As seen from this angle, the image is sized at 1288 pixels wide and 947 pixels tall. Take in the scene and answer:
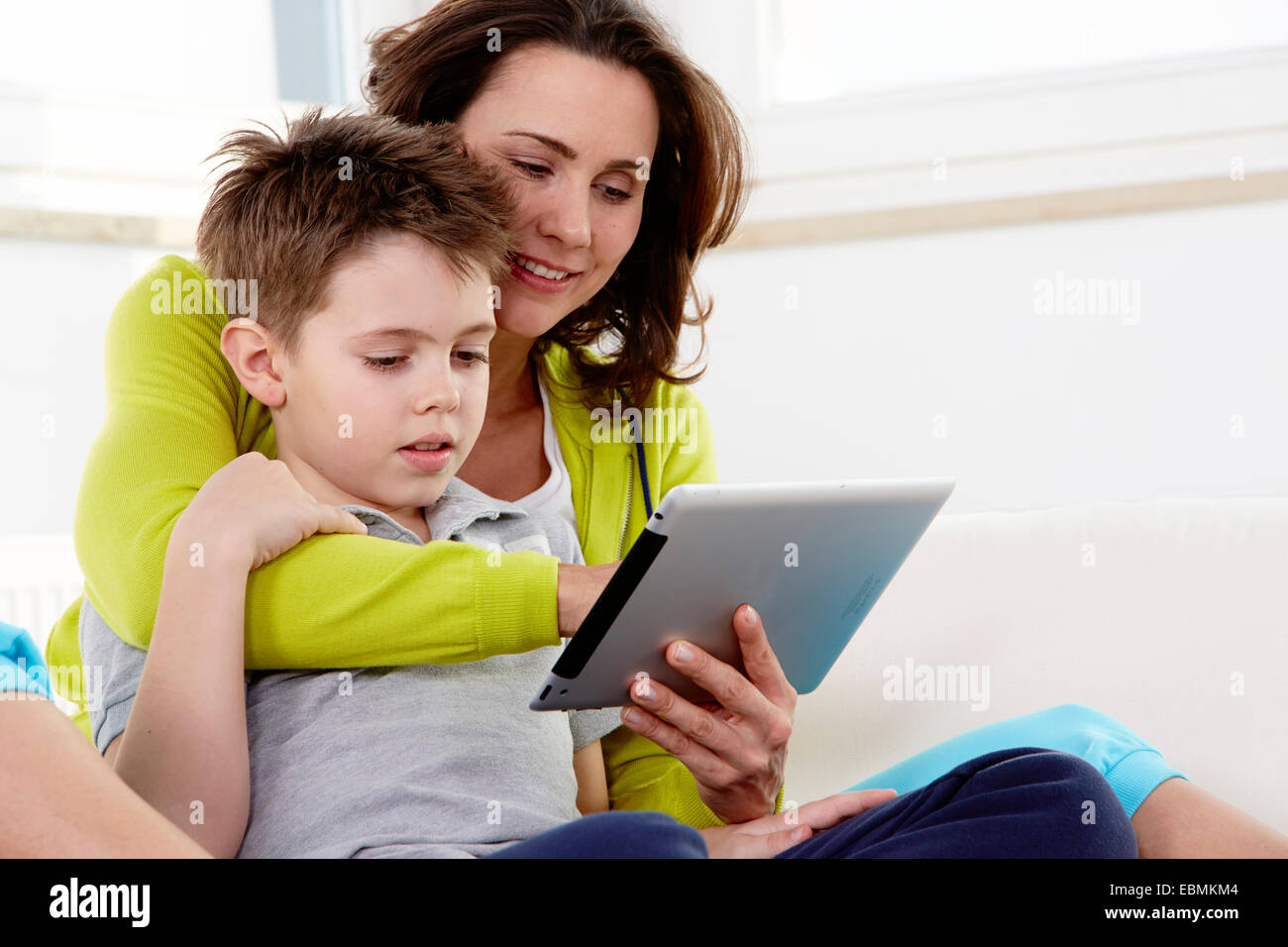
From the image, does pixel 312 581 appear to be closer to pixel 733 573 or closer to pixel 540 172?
pixel 733 573

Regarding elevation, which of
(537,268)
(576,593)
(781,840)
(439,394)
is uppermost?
(537,268)

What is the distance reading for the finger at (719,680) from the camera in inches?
38.0

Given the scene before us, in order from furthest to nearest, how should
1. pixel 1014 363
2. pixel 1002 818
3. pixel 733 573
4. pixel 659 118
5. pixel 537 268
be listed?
pixel 1014 363 < pixel 659 118 < pixel 537 268 < pixel 733 573 < pixel 1002 818

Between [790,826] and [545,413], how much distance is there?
579mm

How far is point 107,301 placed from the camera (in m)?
2.11

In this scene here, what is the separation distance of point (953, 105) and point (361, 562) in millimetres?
1564

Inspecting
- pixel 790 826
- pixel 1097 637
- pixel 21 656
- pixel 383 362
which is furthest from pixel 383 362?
pixel 1097 637

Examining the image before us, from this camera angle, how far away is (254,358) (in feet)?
3.51

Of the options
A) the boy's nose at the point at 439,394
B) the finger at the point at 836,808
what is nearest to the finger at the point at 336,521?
the boy's nose at the point at 439,394

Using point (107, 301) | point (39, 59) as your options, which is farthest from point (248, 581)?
point (39, 59)

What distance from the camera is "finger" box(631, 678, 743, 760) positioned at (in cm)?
98
